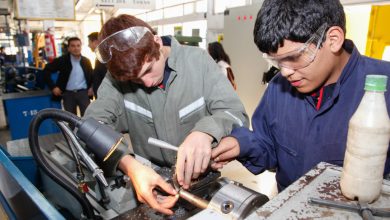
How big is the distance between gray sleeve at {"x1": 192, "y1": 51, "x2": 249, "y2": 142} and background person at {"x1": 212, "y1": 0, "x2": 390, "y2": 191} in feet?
0.16

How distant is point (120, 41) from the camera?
1032 millimetres

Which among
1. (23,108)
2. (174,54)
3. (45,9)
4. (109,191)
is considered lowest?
(23,108)

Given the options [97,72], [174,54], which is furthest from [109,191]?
[97,72]

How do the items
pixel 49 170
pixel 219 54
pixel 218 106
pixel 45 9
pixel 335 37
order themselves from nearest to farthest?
pixel 335 37 < pixel 49 170 < pixel 218 106 < pixel 45 9 < pixel 219 54

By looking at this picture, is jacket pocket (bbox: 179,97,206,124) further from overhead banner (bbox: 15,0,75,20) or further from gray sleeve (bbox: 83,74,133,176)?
overhead banner (bbox: 15,0,75,20)

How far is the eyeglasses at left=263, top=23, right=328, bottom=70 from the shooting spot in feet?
2.48

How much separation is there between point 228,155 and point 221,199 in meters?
0.31

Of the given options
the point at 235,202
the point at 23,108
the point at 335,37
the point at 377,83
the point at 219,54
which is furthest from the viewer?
the point at 219,54

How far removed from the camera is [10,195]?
0.76 metres

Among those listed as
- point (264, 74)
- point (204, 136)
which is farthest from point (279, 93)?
point (264, 74)

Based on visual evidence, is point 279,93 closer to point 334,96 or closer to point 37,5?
point 334,96

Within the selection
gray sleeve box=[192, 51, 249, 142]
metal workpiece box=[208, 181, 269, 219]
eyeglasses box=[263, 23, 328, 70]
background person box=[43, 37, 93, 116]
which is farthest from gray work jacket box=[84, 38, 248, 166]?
background person box=[43, 37, 93, 116]

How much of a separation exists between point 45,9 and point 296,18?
10.8ft

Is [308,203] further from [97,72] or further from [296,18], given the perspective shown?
[97,72]
